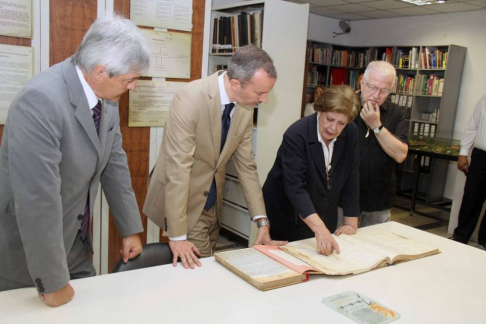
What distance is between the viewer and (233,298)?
145 centimetres

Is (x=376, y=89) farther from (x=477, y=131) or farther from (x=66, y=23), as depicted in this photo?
(x=477, y=131)

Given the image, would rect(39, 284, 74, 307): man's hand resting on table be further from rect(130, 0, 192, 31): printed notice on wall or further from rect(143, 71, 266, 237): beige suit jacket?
rect(130, 0, 192, 31): printed notice on wall

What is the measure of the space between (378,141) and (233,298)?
156 centimetres

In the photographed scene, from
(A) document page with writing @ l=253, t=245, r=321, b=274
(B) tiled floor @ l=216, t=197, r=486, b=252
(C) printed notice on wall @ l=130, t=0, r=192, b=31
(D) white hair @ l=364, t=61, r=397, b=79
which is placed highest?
(C) printed notice on wall @ l=130, t=0, r=192, b=31

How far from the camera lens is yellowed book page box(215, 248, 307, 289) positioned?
1.56m

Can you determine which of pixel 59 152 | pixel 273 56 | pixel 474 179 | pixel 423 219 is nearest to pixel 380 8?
pixel 423 219

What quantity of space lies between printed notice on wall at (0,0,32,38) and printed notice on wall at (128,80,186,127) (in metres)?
0.73

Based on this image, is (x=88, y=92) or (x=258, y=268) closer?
(x=88, y=92)

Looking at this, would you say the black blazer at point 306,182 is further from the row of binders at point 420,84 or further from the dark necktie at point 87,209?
the row of binders at point 420,84

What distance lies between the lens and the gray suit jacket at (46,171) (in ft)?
3.97

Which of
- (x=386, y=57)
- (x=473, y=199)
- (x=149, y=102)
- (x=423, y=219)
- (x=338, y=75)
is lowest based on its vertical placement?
(x=423, y=219)

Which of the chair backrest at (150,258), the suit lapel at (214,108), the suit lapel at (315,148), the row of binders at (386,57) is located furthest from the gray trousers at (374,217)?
the row of binders at (386,57)

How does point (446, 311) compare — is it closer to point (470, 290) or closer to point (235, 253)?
point (470, 290)

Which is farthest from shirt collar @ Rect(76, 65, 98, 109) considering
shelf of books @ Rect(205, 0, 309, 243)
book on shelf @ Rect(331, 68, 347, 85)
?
book on shelf @ Rect(331, 68, 347, 85)
